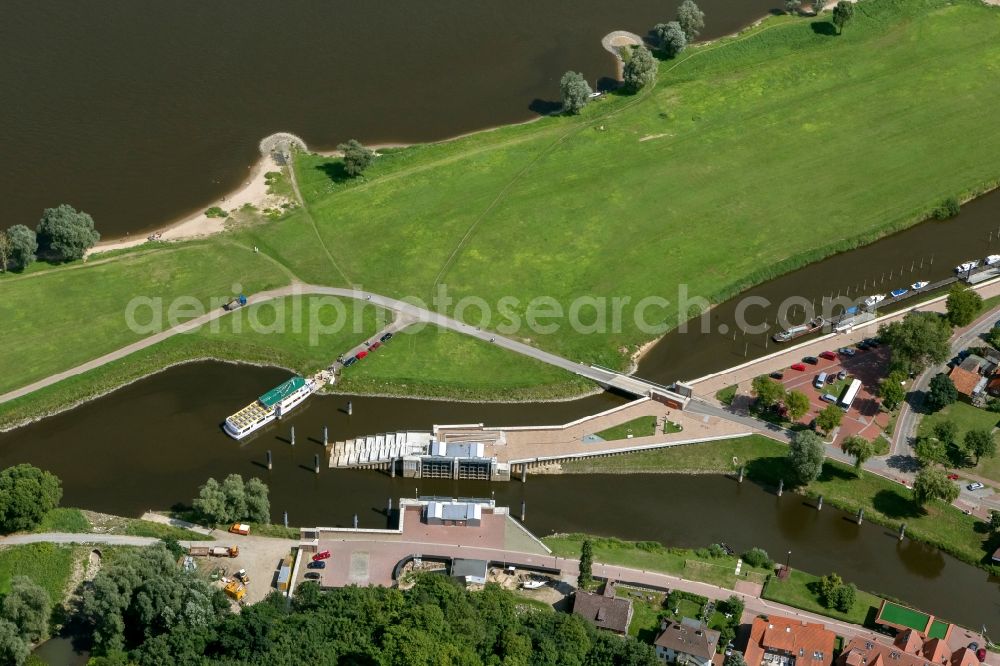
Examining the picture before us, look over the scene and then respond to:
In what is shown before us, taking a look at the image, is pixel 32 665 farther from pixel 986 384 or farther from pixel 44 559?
pixel 986 384

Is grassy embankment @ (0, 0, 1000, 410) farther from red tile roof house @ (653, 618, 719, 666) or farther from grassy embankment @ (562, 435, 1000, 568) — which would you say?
red tile roof house @ (653, 618, 719, 666)

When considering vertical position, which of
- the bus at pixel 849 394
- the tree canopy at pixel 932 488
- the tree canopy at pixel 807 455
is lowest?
the tree canopy at pixel 932 488

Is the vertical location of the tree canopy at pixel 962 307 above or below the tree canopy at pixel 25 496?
above

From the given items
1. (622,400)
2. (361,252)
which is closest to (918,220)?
(622,400)

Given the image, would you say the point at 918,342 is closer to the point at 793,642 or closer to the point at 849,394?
the point at 849,394

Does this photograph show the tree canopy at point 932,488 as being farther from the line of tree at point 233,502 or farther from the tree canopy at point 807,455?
the line of tree at point 233,502

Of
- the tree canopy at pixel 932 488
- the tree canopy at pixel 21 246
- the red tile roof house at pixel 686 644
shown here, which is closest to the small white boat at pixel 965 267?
the tree canopy at pixel 932 488
